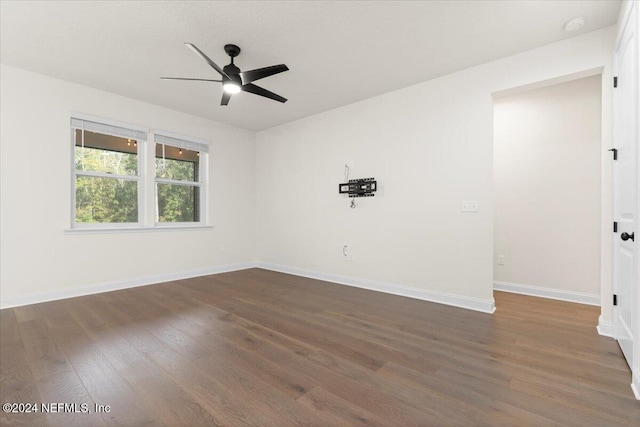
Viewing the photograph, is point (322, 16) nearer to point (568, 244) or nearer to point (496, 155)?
point (496, 155)

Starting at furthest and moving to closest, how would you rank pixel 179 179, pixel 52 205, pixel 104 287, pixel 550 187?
pixel 179 179 < pixel 104 287 < pixel 550 187 < pixel 52 205

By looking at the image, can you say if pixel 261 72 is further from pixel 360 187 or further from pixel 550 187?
pixel 550 187

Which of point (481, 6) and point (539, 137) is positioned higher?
point (481, 6)

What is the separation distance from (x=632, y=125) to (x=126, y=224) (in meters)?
5.48

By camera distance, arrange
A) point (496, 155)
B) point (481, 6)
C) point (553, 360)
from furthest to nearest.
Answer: point (496, 155) < point (481, 6) < point (553, 360)

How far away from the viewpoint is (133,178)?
4.14 m

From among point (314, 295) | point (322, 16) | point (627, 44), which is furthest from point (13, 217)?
point (627, 44)

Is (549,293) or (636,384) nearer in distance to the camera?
(636,384)

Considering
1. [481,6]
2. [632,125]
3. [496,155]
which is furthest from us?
[496,155]

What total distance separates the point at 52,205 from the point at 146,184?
110 centimetres

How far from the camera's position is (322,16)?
2.35 metres

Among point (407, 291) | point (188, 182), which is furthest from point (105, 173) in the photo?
point (407, 291)

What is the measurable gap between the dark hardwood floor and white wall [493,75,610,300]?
0.61 meters

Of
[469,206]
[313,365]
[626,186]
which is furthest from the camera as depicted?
[469,206]
